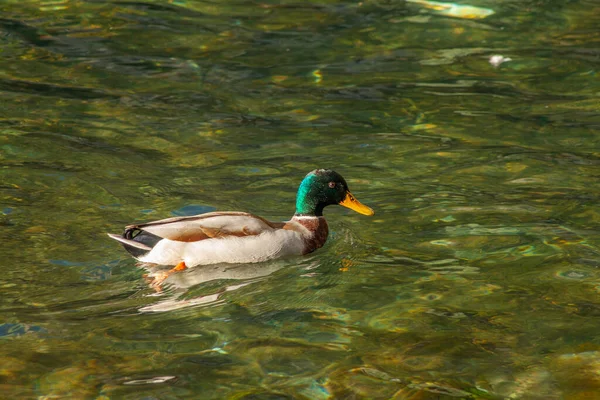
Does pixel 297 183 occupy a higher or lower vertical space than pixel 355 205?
lower

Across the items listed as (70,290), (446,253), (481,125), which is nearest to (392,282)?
(446,253)

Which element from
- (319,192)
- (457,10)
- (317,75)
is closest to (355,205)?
(319,192)

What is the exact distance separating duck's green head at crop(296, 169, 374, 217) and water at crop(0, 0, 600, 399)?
35cm

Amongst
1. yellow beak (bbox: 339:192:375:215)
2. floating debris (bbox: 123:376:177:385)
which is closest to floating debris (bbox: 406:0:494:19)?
yellow beak (bbox: 339:192:375:215)

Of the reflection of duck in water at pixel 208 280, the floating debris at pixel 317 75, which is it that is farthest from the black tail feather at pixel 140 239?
the floating debris at pixel 317 75

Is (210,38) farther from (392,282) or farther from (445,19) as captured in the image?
(392,282)

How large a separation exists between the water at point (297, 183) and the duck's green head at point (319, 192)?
347 millimetres

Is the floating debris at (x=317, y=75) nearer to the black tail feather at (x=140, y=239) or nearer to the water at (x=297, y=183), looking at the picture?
the water at (x=297, y=183)

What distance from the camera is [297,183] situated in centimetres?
1061

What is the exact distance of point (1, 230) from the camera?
29.6 feet

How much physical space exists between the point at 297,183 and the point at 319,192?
1.31 meters

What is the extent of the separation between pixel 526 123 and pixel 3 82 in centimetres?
631

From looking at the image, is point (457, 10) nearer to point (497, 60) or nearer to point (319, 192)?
point (497, 60)

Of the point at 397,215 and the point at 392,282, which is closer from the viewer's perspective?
the point at 392,282
